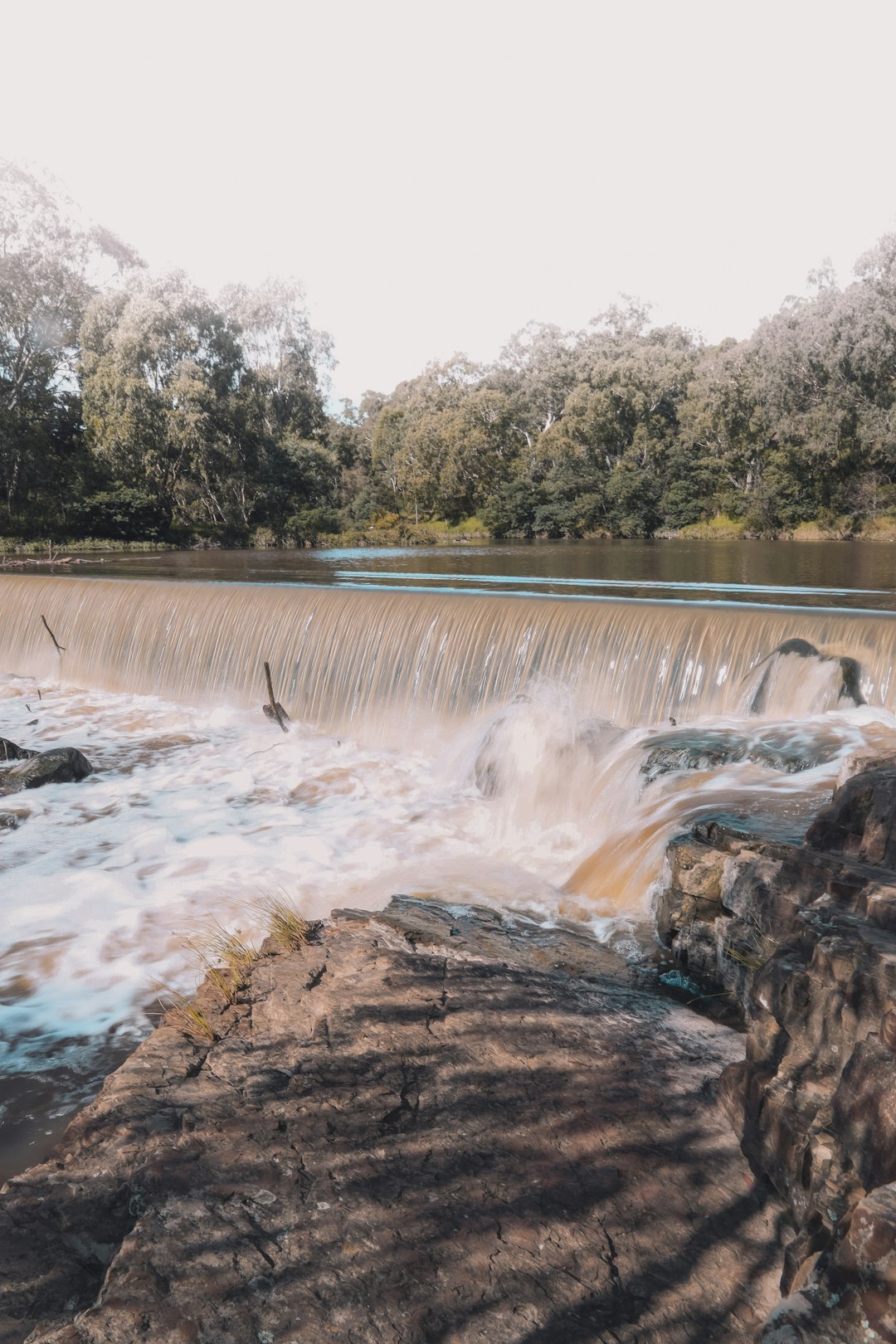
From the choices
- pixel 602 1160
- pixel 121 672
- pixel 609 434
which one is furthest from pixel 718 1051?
pixel 609 434

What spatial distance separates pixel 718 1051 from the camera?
321 cm

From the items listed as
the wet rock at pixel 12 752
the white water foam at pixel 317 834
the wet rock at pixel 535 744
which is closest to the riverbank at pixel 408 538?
the wet rock at pixel 12 752

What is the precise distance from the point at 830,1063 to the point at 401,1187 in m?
1.23

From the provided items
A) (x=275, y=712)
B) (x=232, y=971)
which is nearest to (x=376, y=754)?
(x=275, y=712)

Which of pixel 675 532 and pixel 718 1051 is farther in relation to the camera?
pixel 675 532

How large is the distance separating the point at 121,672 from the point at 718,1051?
36.6 ft

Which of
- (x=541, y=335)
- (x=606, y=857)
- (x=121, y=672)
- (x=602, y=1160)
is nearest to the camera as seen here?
(x=602, y=1160)

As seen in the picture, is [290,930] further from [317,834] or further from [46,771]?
[46,771]

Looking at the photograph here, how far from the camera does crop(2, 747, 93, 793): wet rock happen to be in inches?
322

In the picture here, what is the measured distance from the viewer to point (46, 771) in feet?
27.1

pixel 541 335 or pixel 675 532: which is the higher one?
pixel 541 335

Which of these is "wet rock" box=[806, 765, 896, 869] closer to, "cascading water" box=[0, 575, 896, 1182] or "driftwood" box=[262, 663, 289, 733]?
"cascading water" box=[0, 575, 896, 1182]

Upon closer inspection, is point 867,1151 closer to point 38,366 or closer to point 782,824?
point 782,824

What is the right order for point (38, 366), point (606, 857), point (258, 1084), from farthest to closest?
point (38, 366)
point (606, 857)
point (258, 1084)
